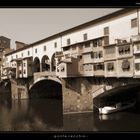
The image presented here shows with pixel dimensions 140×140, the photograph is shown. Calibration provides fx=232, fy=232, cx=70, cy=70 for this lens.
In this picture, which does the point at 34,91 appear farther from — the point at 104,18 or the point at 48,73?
the point at 104,18

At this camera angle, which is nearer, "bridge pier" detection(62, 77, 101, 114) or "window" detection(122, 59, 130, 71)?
"window" detection(122, 59, 130, 71)

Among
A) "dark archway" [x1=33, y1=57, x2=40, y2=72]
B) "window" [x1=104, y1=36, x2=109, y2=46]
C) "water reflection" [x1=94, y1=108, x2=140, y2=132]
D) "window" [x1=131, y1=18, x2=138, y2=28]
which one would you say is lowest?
"water reflection" [x1=94, y1=108, x2=140, y2=132]

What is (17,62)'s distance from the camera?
1498cm

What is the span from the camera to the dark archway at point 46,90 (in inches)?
601

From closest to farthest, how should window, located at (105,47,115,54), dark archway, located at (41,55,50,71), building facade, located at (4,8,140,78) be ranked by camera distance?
building facade, located at (4,8,140,78) → window, located at (105,47,115,54) → dark archway, located at (41,55,50,71)

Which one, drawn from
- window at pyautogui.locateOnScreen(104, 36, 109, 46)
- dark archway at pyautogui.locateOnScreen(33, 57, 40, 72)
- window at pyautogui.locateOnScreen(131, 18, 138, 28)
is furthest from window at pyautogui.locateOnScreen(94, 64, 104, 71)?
dark archway at pyautogui.locateOnScreen(33, 57, 40, 72)

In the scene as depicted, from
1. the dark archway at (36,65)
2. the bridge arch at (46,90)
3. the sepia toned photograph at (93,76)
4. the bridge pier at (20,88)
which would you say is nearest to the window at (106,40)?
the sepia toned photograph at (93,76)

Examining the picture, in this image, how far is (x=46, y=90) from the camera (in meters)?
15.9

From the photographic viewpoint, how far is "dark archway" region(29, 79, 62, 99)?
15.3 m

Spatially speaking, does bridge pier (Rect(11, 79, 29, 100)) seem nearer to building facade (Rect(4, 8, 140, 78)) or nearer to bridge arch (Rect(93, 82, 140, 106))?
building facade (Rect(4, 8, 140, 78))
